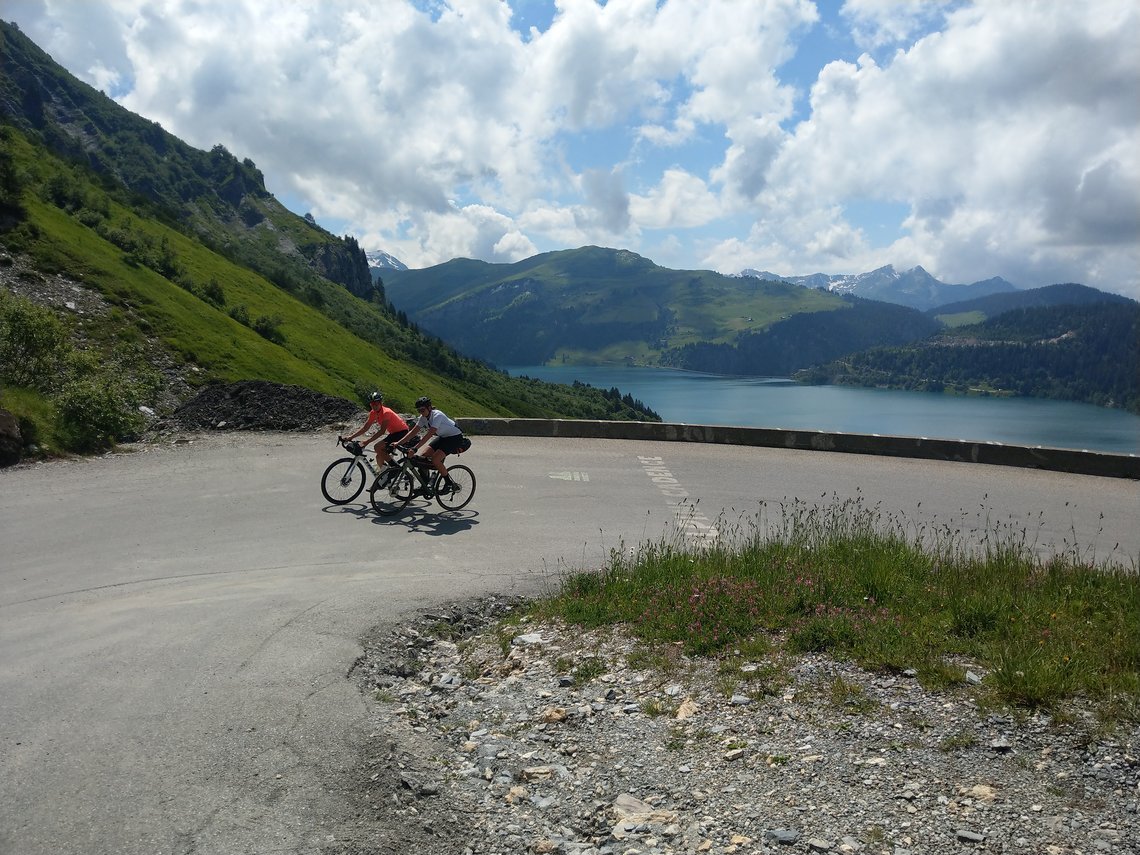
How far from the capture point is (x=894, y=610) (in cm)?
740

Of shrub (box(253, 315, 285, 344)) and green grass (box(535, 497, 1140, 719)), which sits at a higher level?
shrub (box(253, 315, 285, 344))

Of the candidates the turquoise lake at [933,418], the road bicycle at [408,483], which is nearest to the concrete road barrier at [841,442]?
the road bicycle at [408,483]

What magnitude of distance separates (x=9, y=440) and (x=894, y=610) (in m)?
17.1

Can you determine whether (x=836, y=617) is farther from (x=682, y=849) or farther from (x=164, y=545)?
(x=164, y=545)

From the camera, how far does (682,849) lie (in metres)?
4.52

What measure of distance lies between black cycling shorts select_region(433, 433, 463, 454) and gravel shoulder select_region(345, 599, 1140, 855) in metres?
6.80

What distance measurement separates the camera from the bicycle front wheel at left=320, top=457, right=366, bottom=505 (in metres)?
14.2

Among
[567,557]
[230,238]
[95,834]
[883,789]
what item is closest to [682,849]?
[883,789]

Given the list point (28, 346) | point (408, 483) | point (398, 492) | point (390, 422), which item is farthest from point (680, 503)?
point (28, 346)

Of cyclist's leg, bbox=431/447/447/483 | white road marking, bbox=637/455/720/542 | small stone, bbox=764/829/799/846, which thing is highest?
cyclist's leg, bbox=431/447/447/483

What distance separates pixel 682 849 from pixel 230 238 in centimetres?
21970

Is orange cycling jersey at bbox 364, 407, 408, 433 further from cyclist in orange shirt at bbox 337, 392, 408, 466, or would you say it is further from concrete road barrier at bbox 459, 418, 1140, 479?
concrete road barrier at bbox 459, 418, 1140, 479

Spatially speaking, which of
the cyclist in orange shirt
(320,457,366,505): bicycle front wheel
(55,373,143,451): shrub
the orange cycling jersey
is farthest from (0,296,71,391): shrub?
the orange cycling jersey

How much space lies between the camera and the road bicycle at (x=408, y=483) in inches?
542
